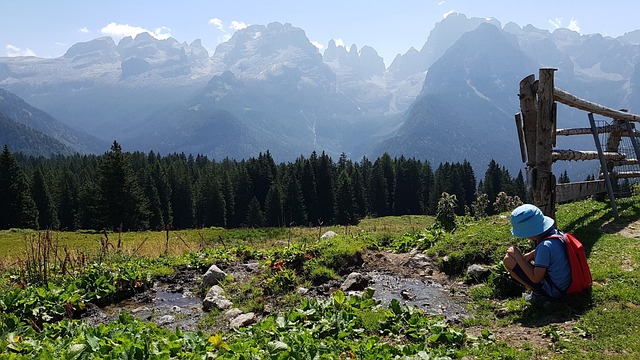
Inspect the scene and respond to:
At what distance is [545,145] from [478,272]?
3371 mm

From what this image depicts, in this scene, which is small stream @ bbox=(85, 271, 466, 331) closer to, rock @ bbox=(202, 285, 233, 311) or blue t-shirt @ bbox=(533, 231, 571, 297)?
rock @ bbox=(202, 285, 233, 311)

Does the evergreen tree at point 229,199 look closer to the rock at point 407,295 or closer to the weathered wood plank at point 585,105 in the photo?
the weathered wood plank at point 585,105

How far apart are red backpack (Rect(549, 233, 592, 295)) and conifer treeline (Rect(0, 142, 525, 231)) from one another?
50.0 metres

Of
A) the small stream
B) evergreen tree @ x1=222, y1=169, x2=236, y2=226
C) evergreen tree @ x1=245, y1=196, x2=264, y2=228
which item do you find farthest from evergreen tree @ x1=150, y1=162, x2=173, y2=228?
the small stream

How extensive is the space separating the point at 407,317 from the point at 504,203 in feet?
60.6

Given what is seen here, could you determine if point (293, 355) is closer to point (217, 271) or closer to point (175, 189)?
point (217, 271)

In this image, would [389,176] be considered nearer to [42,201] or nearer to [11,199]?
[42,201]

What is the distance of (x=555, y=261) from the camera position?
22.9 feet

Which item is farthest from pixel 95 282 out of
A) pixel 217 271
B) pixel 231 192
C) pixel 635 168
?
pixel 231 192

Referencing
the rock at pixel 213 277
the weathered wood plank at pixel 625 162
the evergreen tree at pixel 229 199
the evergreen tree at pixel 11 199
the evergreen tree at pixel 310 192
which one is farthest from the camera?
the evergreen tree at pixel 229 199

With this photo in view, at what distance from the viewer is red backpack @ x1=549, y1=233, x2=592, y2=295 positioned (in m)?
6.93

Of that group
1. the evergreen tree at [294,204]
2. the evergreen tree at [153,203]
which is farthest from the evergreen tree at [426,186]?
the evergreen tree at [153,203]

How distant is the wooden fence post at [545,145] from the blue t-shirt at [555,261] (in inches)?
108

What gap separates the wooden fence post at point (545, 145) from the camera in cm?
938
